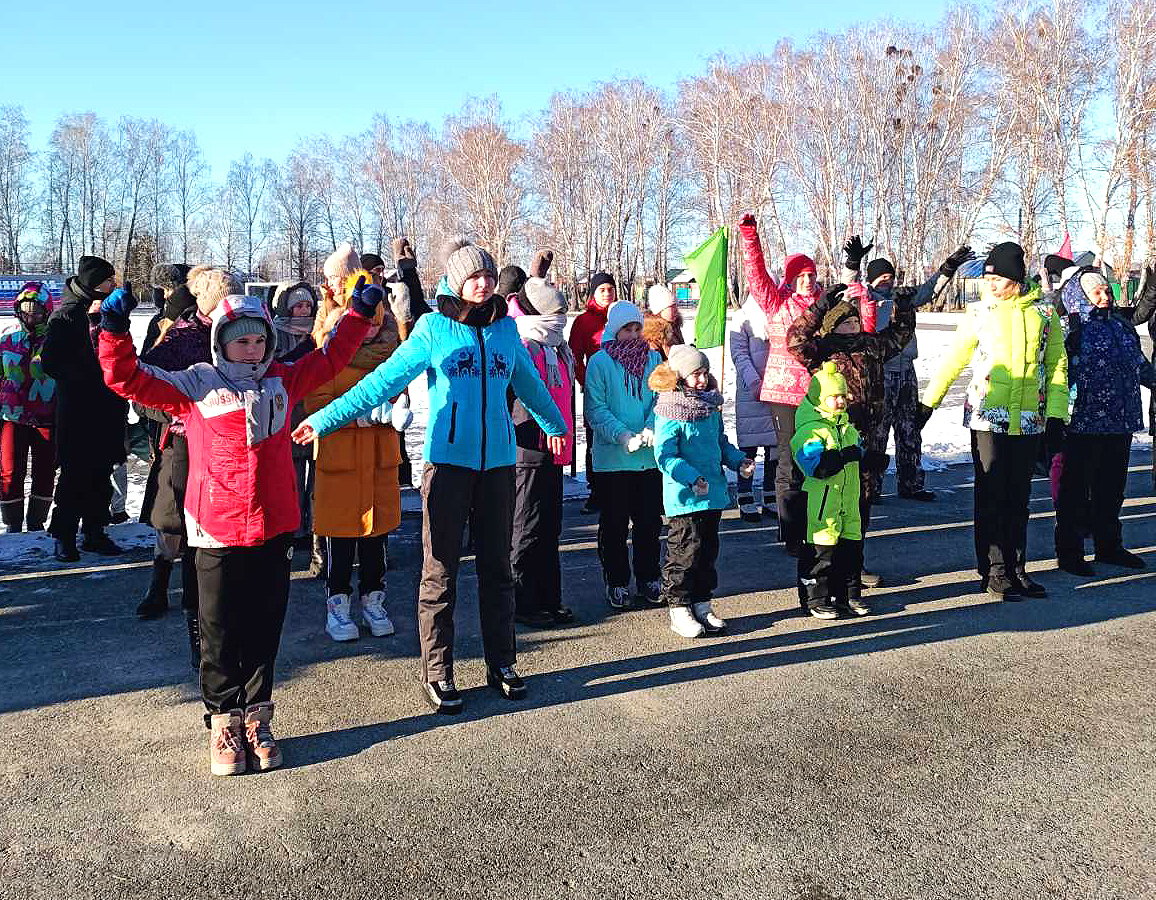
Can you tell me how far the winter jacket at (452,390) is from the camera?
4449 millimetres

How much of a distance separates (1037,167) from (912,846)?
4733 centimetres

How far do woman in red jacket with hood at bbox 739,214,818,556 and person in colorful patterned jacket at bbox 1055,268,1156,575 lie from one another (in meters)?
1.84

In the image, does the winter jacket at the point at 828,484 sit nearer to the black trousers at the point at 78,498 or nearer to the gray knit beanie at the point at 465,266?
the gray knit beanie at the point at 465,266

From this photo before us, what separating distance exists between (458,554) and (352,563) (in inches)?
47.0

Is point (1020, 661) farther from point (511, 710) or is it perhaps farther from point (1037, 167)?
point (1037, 167)

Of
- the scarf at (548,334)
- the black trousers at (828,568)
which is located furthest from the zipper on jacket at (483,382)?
the black trousers at (828,568)

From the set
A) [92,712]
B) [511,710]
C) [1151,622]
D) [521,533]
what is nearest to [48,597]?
[92,712]

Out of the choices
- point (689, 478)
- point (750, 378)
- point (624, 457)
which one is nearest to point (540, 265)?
point (750, 378)

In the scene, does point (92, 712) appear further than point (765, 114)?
No

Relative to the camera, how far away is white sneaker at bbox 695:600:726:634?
562 centimetres

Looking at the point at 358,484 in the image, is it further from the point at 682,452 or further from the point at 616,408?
the point at 682,452

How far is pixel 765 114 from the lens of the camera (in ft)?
165

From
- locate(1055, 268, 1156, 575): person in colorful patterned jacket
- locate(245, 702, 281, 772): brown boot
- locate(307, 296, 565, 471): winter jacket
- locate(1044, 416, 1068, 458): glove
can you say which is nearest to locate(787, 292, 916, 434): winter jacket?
locate(1044, 416, 1068, 458): glove

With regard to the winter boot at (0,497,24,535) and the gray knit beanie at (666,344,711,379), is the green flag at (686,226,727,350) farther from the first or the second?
the winter boot at (0,497,24,535)
